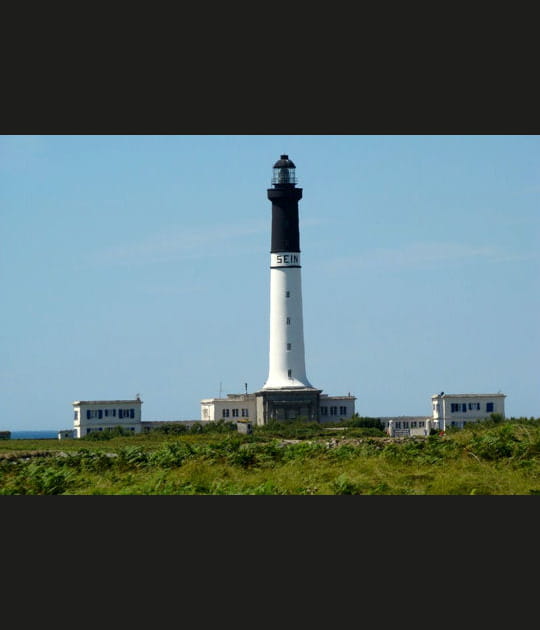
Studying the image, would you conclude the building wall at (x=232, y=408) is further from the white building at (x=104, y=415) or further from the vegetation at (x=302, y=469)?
the vegetation at (x=302, y=469)

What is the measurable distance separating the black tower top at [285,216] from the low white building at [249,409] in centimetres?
838

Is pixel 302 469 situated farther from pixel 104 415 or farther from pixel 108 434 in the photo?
pixel 104 415

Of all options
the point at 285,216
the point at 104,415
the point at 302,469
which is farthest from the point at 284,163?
the point at 302,469

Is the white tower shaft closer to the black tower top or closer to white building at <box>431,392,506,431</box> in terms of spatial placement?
the black tower top

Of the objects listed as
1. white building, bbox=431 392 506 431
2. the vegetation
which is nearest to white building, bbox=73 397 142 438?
white building, bbox=431 392 506 431

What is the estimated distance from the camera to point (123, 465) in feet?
122

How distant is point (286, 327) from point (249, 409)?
532cm

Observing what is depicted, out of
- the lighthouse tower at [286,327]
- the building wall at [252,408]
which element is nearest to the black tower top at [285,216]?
the lighthouse tower at [286,327]

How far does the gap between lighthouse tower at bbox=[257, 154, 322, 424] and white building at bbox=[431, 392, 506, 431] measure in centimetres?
656

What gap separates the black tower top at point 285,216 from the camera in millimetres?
73875

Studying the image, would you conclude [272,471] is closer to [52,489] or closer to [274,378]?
[52,489]

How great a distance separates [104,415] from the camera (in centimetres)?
7162

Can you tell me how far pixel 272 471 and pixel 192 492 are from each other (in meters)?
4.44

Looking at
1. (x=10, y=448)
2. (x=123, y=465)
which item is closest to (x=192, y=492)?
(x=123, y=465)
